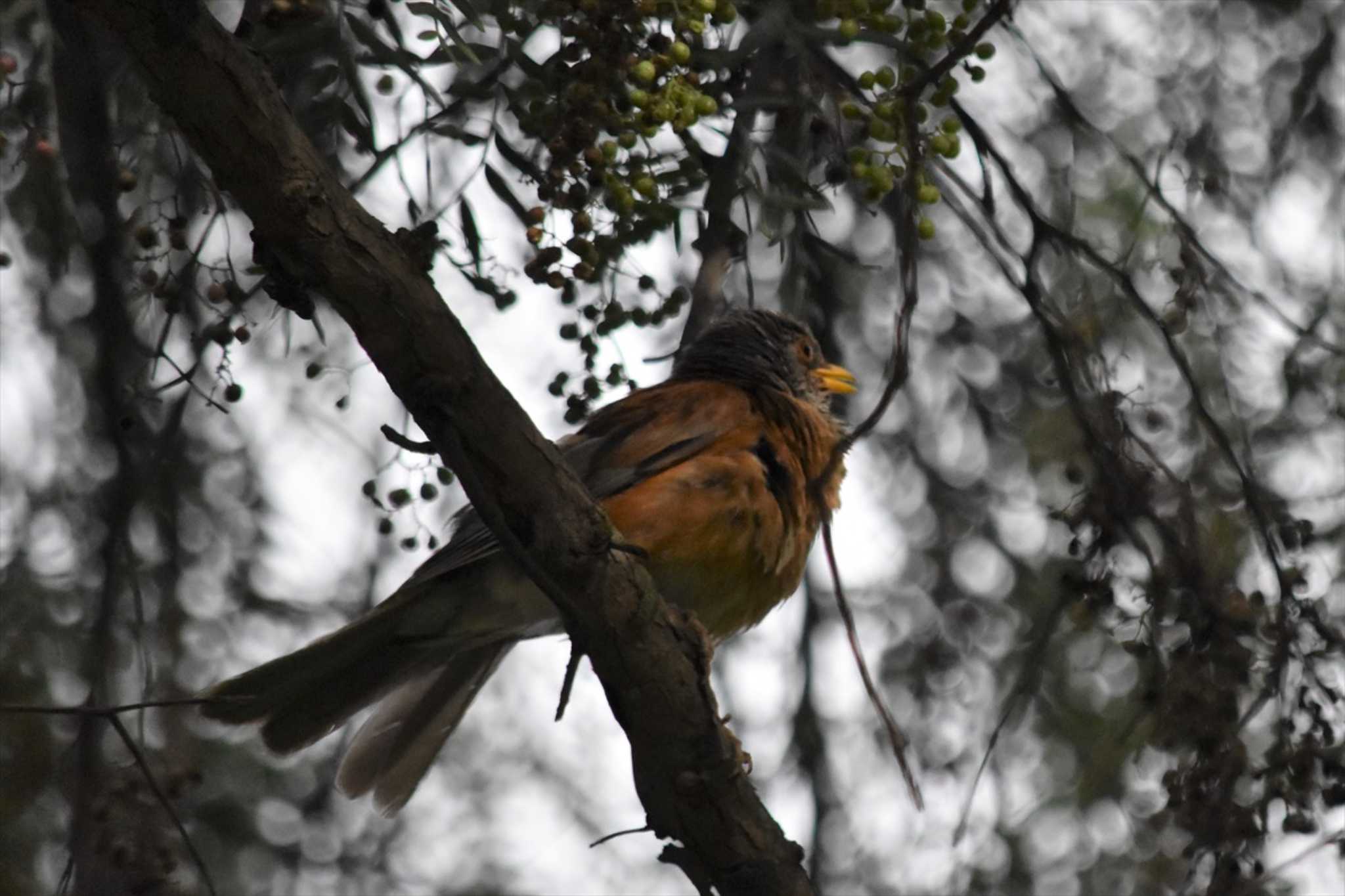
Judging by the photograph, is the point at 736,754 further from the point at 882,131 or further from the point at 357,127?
the point at 357,127

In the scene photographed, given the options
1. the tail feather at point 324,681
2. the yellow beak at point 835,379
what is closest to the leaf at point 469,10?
the tail feather at point 324,681

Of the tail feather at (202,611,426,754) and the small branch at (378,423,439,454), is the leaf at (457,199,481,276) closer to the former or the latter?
the small branch at (378,423,439,454)

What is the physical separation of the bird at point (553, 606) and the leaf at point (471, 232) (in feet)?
2.65

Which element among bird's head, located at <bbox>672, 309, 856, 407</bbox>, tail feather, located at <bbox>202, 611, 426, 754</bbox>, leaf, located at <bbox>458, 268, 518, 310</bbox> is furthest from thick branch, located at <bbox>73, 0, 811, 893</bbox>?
bird's head, located at <bbox>672, 309, 856, 407</bbox>

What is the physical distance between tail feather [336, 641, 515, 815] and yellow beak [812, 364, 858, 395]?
153cm

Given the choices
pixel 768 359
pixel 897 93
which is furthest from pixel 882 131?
pixel 768 359

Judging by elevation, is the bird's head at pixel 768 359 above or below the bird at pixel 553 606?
above

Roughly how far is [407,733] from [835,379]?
198cm

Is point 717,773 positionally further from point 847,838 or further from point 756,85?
point 847,838

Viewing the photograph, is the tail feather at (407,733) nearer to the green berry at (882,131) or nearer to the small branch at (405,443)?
the small branch at (405,443)

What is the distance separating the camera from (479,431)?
10.6 feet

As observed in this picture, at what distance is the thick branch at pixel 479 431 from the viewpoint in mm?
3029

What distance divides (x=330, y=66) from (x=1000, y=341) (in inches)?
123

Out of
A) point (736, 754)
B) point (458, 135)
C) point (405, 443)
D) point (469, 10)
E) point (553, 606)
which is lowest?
point (736, 754)
